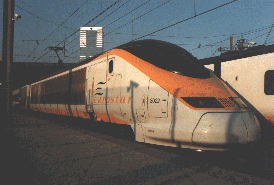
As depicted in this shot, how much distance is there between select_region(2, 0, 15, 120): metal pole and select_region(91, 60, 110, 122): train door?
457 centimetres

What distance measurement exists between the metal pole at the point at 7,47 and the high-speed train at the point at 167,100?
448cm

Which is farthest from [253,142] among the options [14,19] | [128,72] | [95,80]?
[14,19]

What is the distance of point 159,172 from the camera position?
3812mm

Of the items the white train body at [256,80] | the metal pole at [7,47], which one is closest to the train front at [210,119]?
the white train body at [256,80]

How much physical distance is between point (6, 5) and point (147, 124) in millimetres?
9028

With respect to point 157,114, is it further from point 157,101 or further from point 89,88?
point 89,88

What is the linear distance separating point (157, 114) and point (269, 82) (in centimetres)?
306

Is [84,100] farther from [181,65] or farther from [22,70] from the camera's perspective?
[22,70]

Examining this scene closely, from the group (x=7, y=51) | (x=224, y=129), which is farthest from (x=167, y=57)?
(x=7, y=51)

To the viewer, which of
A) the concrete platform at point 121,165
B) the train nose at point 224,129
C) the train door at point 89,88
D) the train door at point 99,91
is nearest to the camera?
the concrete platform at point 121,165

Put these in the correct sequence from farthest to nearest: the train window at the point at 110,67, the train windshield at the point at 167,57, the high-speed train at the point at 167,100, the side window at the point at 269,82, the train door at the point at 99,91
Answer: the train door at the point at 99,91 → the train window at the point at 110,67 → the side window at the point at 269,82 → the train windshield at the point at 167,57 → the high-speed train at the point at 167,100

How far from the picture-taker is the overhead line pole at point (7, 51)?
9836 millimetres

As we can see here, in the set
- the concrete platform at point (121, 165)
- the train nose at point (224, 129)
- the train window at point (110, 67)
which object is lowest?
the concrete platform at point (121, 165)

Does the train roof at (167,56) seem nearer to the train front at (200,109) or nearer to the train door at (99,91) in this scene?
the train front at (200,109)
